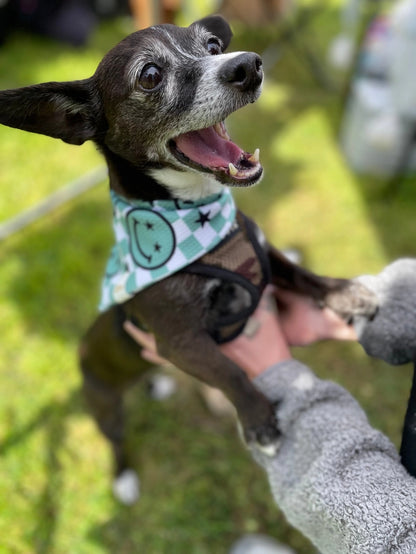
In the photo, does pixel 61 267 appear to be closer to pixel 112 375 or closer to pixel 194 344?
pixel 112 375

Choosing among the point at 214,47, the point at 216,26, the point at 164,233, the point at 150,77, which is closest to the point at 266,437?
the point at 164,233

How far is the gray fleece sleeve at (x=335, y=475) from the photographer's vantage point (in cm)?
105

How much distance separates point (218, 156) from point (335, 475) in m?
0.95

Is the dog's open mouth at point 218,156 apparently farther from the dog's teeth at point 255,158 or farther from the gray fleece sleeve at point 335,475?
the gray fleece sleeve at point 335,475

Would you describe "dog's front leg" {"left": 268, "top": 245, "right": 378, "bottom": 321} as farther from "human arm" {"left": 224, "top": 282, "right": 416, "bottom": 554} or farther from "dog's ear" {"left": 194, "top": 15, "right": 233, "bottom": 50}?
"dog's ear" {"left": 194, "top": 15, "right": 233, "bottom": 50}

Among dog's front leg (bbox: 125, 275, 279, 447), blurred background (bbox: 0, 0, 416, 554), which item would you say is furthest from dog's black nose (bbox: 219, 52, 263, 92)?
blurred background (bbox: 0, 0, 416, 554)

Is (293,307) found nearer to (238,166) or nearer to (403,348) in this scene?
(403,348)

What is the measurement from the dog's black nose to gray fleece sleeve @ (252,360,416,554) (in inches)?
34.4

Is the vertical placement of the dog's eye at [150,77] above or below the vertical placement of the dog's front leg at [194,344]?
above

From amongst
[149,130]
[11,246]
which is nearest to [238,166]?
[149,130]

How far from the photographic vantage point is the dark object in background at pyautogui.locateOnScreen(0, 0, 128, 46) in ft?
19.8

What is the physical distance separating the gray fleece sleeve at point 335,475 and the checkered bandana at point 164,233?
1.58ft

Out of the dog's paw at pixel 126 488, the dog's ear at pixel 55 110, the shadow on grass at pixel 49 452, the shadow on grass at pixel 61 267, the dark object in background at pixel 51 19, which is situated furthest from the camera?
the dark object in background at pixel 51 19

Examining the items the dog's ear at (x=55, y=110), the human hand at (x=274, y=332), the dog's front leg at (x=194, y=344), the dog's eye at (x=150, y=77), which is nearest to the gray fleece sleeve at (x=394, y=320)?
the human hand at (x=274, y=332)
